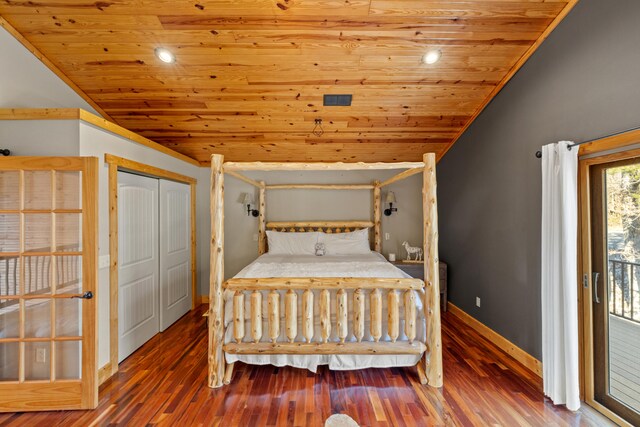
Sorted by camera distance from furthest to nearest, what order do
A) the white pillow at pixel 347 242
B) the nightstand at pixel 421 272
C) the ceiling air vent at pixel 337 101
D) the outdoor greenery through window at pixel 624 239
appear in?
the white pillow at pixel 347 242, the nightstand at pixel 421 272, the ceiling air vent at pixel 337 101, the outdoor greenery through window at pixel 624 239

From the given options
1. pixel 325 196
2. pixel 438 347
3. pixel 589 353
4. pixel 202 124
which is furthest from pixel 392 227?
pixel 202 124

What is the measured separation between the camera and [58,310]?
213 cm

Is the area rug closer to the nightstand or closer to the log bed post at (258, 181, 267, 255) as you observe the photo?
the nightstand

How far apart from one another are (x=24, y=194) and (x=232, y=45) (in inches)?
77.0

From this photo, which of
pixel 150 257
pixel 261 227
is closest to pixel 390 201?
pixel 261 227

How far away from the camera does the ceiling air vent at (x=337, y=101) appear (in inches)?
123

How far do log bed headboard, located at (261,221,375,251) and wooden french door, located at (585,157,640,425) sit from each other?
277cm

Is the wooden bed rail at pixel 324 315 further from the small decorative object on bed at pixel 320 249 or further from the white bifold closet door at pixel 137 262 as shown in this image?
the small decorative object on bed at pixel 320 249

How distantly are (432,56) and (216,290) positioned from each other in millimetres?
2770

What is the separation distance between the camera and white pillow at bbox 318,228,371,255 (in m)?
4.21

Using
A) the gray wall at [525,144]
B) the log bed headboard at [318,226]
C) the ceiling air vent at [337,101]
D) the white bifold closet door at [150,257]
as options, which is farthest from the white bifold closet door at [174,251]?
the gray wall at [525,144]

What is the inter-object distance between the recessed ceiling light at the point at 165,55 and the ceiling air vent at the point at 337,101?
1.49m

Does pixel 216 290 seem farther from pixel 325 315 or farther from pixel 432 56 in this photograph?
pixel 432 56

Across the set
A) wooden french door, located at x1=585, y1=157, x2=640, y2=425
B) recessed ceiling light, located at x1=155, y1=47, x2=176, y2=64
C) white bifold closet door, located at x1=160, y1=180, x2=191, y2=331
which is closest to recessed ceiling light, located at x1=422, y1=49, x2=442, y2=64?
wooden french door, located at x1=585, y1=157, x2=640, y2=425
